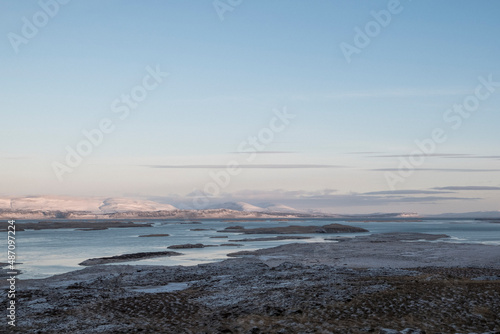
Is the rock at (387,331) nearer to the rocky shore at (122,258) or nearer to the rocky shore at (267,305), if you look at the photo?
the rocky shore at (267,305)

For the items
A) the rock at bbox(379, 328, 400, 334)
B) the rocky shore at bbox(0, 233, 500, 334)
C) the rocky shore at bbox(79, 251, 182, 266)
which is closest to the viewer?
the rock at bbox(379, 328, 400, 334)

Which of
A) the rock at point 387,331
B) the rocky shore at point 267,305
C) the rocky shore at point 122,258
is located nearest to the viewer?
the rock at point 387,331

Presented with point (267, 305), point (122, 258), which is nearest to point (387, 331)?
point (267, 305)

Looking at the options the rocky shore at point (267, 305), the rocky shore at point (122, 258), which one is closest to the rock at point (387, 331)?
the rocky shore at point (267, 305)

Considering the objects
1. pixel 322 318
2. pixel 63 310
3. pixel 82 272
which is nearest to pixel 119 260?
pixel 82 272

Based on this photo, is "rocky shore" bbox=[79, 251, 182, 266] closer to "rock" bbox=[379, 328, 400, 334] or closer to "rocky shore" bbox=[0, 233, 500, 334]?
"rocky shore" bbox=[0, 233, 500, 334]

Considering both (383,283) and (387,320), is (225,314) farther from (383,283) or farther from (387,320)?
(383,283)

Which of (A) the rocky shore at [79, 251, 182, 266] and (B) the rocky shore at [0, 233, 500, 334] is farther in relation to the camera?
(A) the rocky shore at [79, 251, 182, 266]

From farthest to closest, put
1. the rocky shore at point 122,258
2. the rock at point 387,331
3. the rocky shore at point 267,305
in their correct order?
1. the rocky shore at point 122,258
2. the rocky shore at point 267,305
3. the rock at point 387,331

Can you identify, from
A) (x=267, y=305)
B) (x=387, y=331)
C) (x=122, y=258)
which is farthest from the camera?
(x=122, y=258)

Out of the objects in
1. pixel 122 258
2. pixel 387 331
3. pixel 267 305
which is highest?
pixel 387 331

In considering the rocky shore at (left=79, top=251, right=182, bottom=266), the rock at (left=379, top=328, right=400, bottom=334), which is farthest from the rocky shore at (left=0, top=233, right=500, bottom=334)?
the rocky shore at (left=79, top=251, right=182, bottom=266)

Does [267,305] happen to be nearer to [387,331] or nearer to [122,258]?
[387,331]

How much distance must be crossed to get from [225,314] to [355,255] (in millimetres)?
31241
